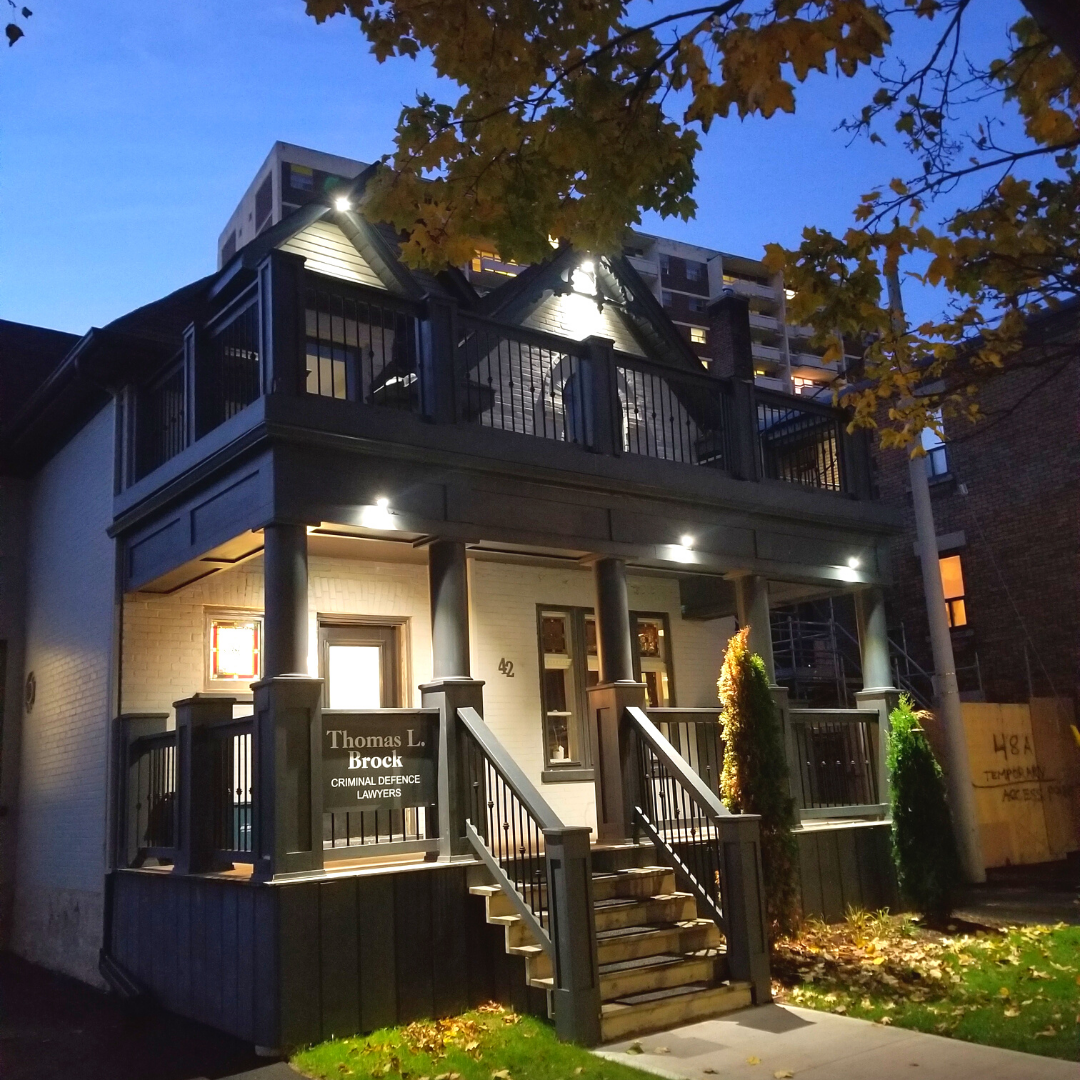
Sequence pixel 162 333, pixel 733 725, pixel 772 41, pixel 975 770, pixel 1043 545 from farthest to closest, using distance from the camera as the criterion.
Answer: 1. pixel 1043 545
2. pixel 975 770
3. pixel 162 333
4. pixel 733 725
5. pixel 772 41

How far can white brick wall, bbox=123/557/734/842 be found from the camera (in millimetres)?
11172

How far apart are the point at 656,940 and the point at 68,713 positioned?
6.64m

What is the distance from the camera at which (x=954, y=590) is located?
20984mm

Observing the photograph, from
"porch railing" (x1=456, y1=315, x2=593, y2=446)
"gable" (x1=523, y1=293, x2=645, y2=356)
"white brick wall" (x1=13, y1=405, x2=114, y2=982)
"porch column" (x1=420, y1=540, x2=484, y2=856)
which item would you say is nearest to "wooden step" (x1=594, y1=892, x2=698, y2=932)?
"porch column" (x1=420, y1=540, x2=484, y2=856)

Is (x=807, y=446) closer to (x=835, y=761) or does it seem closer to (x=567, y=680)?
(x=835, y=761)

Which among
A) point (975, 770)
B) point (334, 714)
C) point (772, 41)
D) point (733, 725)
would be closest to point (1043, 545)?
point (975, 770)

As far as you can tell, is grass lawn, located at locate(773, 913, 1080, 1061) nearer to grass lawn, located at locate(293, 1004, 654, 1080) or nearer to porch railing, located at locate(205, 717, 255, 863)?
grass lawn, located at locate(293, 1004, 654, 1080)

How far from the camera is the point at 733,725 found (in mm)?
10336

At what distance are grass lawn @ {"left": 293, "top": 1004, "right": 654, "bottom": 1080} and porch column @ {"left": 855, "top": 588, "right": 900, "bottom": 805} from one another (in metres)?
5.82

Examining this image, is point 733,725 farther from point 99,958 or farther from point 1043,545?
point 1043,545

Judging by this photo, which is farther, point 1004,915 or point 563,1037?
point 1004,915

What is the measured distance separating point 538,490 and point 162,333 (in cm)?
404

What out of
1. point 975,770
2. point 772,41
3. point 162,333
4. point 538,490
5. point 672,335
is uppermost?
point 672,335

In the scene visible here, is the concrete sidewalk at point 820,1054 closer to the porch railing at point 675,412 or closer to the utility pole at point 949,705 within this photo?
the porch railing at point 675,412
